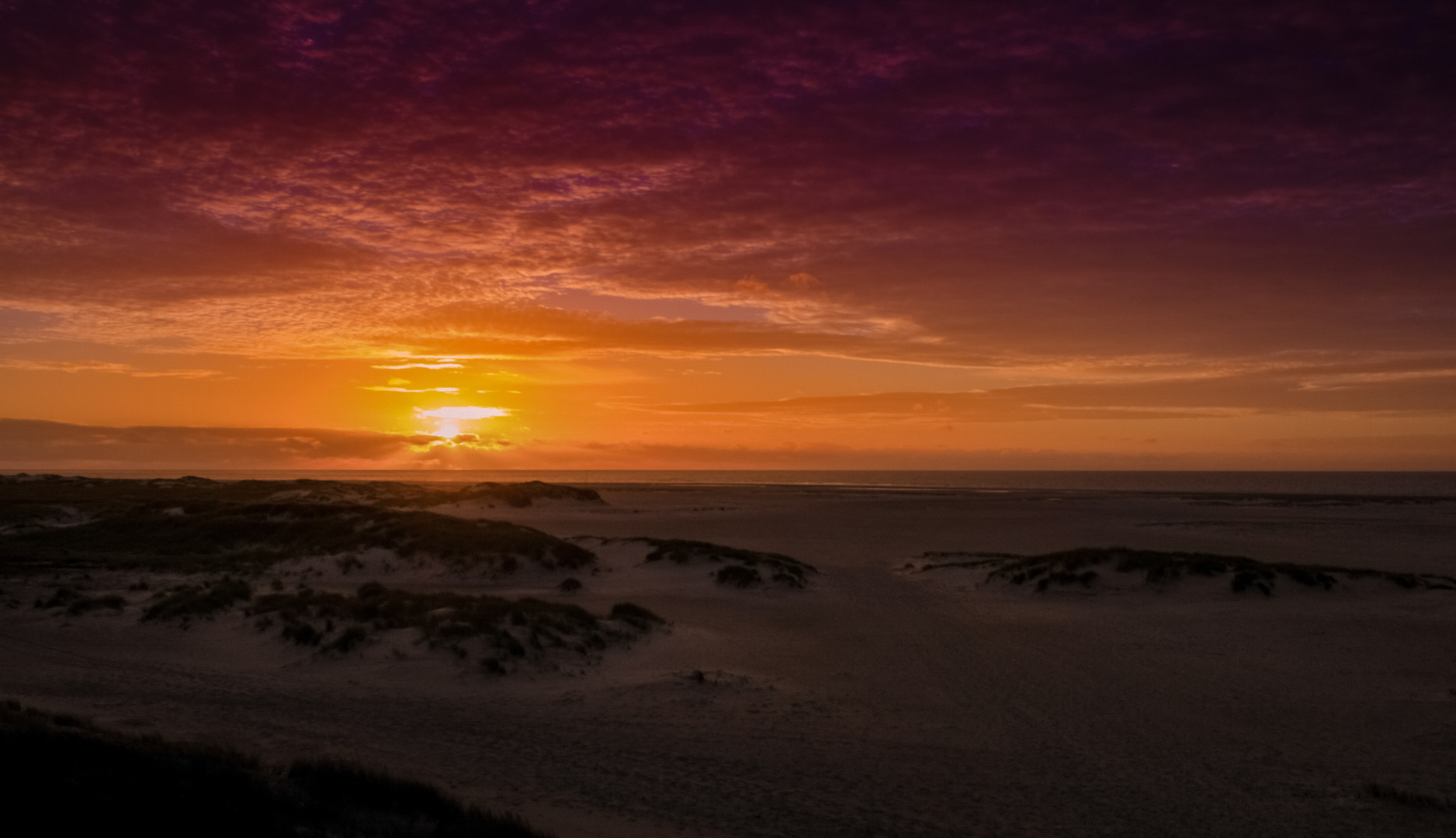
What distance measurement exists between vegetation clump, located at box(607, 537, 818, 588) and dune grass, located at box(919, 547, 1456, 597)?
7.40 m

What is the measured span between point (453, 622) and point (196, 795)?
10.9 m

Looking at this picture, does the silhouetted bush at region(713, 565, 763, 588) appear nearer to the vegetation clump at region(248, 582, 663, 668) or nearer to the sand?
the sand

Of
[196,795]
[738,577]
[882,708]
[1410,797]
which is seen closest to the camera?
[196,795]

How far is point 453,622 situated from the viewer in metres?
18.8

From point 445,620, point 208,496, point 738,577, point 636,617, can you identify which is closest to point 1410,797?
point 636,617

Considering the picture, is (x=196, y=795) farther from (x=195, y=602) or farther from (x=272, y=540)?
(x=272, y=540)

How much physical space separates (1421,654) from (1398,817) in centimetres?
1181

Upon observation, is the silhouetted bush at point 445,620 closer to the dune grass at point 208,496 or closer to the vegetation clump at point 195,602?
the vegetation clump at point 195,602

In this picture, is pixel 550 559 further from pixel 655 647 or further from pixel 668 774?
pixel 668 774

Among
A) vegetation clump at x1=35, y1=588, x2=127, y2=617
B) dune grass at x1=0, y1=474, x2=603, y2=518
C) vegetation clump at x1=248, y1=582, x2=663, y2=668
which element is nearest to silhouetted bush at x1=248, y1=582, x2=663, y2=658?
vegetation clump at x1=248, y1=582, x2=663, y2=668

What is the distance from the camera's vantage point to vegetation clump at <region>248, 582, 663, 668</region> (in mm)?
18078

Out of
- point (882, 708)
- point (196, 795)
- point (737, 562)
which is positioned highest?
point (196, 795)

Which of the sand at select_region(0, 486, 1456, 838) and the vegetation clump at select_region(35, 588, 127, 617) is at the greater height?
the vegetation clump at select_region(35, 588, 127, 617)

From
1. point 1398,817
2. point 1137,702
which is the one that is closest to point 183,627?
point 1137,702
